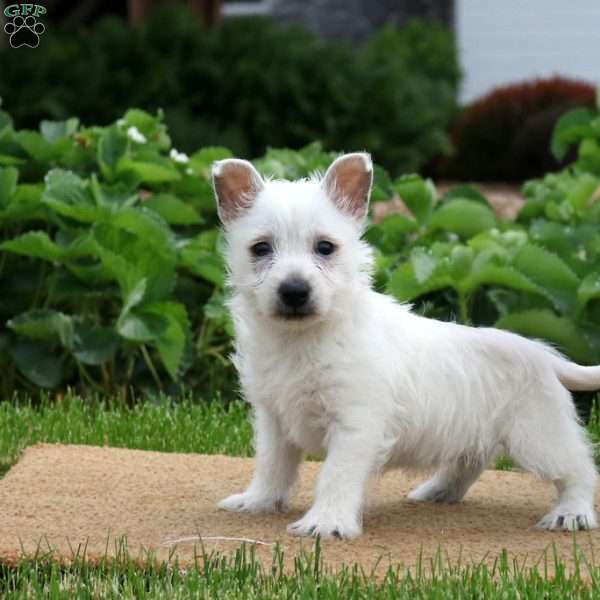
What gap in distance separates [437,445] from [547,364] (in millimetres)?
472

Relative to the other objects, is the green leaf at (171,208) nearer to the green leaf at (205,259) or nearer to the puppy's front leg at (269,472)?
the green leaf at (205,259)

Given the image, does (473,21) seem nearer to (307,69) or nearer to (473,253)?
(307,69)

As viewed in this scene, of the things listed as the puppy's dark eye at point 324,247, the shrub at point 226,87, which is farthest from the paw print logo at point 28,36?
the puppy's dark eye at point 324,247

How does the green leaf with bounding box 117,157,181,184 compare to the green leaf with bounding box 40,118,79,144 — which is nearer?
the green leaf with bounding box 117,157,181,184

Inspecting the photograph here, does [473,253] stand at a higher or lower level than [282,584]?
higher

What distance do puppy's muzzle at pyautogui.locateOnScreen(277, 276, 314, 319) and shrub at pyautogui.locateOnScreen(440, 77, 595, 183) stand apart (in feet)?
42.9

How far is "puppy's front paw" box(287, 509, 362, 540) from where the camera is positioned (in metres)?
4.12

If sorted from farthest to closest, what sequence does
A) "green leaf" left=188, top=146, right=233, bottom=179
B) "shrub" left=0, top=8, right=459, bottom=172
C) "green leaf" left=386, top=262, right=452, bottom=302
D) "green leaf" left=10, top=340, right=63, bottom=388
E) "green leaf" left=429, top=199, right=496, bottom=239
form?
"shrub" left=0, top=8, right=459, bottom=172 → "green leaf" left=188, top=146, right=233, bottom=179 → "green leaf" left=429, top=199, right=496, bottom=239 → "green leaf" left=10, top=340, right=63, bottom=388 → "green leaf" left=386, top=262, right=452, bottom=302

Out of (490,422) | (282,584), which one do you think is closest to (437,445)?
(490,422)

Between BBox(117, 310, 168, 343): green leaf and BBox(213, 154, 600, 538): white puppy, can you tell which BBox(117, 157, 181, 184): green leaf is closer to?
BBox(117, 310, 168, 343): green leaf

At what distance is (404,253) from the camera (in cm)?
718

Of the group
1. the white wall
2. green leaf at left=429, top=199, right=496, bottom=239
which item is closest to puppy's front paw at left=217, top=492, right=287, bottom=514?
green leaf at left=429, top=199, right=496, bottom=239

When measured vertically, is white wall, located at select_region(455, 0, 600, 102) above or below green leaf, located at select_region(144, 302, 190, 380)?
above

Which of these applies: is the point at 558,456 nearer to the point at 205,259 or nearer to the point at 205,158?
the point at 205,259
